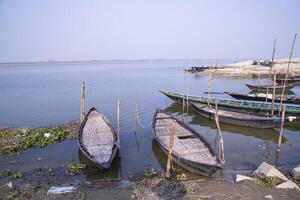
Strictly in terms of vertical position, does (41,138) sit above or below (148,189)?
below

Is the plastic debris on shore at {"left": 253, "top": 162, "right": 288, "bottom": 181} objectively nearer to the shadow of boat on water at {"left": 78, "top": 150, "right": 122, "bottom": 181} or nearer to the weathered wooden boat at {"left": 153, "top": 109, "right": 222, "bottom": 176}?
the weathered wooden boat at {"left": 153, "top": 109, "right": 222, "bottom": 176}

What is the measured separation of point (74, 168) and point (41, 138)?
4.85m

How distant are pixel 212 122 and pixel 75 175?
11527 mm

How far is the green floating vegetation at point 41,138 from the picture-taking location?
13.8m

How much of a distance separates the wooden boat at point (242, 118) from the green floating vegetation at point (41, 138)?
9659 millimetres

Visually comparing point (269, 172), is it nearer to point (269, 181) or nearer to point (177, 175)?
point (269, 181)

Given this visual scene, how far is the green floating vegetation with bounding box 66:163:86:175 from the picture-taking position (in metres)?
11.0

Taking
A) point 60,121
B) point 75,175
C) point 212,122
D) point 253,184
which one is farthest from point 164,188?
point 60,121

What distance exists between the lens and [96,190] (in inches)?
364

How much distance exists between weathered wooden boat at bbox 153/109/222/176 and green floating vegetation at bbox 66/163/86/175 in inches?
148

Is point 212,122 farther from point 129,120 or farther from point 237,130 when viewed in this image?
point 129,120

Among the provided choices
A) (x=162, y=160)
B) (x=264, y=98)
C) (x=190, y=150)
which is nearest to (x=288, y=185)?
(x=190, y=150)

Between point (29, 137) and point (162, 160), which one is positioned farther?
point (29, 137)

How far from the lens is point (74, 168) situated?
37.2ft
